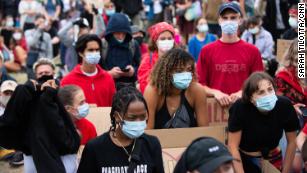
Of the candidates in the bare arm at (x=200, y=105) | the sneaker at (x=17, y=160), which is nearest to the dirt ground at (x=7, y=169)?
the sneaker at (x=17, y=160)

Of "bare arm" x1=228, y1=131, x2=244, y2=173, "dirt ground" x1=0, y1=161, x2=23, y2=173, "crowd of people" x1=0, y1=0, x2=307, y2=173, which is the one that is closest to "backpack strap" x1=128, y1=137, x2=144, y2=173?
"crowd of people" x1=0, y1=0, x2=307, y2=173

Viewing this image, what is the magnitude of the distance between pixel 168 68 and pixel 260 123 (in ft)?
3.15

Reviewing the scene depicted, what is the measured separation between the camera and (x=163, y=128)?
5.51 m

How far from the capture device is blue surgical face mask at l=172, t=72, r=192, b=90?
216 inches

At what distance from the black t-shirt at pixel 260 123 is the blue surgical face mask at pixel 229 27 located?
148 cm

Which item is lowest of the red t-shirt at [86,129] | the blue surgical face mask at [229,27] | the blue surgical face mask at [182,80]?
the red t-shirt at [86,129]

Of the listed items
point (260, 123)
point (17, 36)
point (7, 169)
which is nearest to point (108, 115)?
point (260, 123)

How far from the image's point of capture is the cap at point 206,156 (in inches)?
120

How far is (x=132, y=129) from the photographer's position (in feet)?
13.5

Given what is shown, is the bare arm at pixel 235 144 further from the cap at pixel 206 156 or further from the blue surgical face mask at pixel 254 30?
the blue surgical face mask at pixel 254 30

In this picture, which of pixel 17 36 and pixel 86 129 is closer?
Result: pixel 86 129

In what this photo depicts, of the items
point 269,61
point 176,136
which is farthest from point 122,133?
point 269,61

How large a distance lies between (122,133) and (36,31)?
9101 mm

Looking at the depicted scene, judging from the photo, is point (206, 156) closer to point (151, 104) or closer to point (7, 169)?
point (151, 104)
